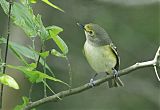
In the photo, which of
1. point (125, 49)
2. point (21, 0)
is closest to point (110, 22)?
point (125, 49)

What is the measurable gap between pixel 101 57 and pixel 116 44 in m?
4.20

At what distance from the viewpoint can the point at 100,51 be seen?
4504 millimetres

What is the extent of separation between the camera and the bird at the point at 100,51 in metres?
4.47

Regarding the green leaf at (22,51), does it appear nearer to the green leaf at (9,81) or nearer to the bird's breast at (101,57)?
the green leaf at (9,81)

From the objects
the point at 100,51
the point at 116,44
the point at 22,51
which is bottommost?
the point at 116,44

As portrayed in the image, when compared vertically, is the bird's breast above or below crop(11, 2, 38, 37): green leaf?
below

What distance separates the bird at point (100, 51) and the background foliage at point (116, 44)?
12.0 feet

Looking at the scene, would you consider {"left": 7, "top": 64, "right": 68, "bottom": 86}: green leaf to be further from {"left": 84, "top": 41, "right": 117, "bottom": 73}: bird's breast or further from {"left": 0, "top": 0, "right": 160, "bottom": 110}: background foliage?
{"left": 0, "top": 0, "right": 160, "bottom": 110}: background foliage

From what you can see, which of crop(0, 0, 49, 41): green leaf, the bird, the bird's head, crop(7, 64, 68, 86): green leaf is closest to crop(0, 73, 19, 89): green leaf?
crop(7, 64, 68, 86): green leaf

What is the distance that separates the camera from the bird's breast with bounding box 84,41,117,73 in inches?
176

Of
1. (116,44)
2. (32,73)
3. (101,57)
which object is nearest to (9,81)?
(32,73)

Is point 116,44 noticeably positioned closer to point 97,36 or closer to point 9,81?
point 97,36

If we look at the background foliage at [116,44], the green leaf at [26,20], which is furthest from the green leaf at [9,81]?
the background foliage at [116,44]

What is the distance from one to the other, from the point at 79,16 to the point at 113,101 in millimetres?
1482
